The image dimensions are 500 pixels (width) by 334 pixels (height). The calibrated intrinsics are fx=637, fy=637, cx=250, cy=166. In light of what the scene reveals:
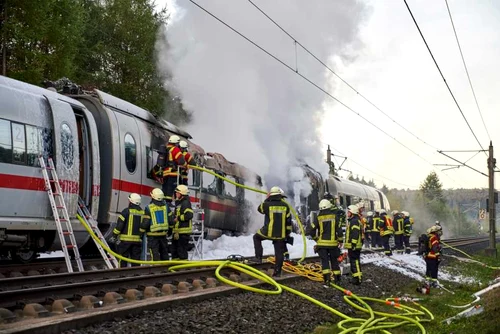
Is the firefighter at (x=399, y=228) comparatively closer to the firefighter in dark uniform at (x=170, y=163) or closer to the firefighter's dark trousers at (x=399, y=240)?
the firefighter's dark trousers at (x=399, y=240)

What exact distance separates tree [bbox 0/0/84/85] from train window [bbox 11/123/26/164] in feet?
39.5

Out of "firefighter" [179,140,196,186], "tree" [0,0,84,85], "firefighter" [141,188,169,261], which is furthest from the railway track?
"tree" [0,0,84,85]

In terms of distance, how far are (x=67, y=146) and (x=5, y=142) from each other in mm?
1625

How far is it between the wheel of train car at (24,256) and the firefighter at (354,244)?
6349 millimetres

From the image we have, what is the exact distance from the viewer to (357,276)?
13.1 m

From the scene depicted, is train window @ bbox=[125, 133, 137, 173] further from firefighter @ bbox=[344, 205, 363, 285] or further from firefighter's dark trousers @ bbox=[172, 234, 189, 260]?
firefighter @ bbox=[344, 205, 363, 285]

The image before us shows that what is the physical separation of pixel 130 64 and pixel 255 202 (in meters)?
14.6

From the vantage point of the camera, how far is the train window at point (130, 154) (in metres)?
13.6

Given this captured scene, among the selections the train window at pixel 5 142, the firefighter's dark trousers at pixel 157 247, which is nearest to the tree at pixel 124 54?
the firefighter's dark trousers at pixel 157 247

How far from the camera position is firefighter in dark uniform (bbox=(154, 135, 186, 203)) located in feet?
45.9

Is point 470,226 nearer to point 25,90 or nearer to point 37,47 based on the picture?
point 37,47

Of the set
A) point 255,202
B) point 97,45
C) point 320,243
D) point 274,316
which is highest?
point 97,45

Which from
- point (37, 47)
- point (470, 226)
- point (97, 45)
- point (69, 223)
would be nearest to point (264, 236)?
point (69, 223)

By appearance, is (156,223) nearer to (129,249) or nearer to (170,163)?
(129,249)
